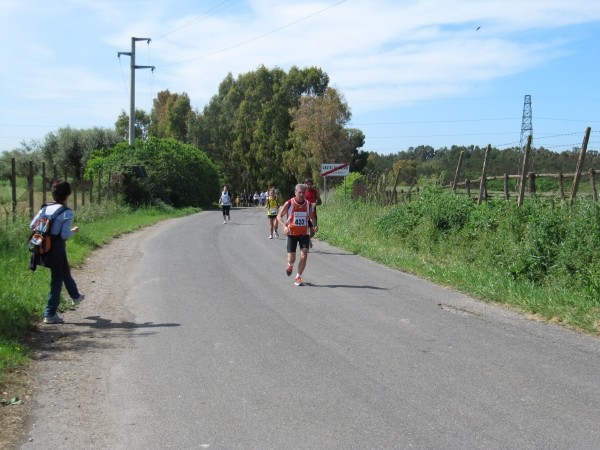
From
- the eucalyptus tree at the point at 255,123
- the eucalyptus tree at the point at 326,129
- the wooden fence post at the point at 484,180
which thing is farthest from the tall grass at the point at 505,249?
the eucalyptus tree at the point at 255,123

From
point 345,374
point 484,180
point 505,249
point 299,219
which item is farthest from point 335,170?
point 345,374

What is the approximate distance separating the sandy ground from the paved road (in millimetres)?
181

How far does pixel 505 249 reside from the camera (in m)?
13.1

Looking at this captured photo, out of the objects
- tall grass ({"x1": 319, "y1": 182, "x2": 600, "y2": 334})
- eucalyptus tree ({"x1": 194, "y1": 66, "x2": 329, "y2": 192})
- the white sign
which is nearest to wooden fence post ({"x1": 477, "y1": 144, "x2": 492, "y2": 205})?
tall grass ({"x1": 319, "y1": 182, "x2": 600, "y2": 334})

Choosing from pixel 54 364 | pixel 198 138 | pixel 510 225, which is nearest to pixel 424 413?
pixel 54 364

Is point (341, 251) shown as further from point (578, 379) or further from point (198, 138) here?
point (198, 138)

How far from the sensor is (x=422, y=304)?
402 inches

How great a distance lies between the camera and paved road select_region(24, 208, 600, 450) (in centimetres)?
502

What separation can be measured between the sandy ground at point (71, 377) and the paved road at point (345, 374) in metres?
0.18

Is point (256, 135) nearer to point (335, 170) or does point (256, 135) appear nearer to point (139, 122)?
point (139, 122)

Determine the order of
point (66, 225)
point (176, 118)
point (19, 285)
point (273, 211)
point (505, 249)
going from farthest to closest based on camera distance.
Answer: point (176, 118) < point (273, 211) < point (505, 249) < point (19, 285) < point (66, 225)

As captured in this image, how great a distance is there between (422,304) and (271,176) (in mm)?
62800

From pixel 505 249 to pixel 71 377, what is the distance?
8.99m

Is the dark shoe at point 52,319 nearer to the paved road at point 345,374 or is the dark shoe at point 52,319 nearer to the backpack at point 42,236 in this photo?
the backpack at point 42,236
